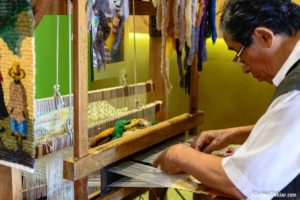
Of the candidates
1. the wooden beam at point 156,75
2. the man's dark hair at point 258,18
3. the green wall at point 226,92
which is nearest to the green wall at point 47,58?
the green wall at point 226,92

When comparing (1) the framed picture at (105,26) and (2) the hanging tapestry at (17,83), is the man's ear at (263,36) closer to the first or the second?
(1) the framed picture at (105,26)

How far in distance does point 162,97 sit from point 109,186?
71 cm

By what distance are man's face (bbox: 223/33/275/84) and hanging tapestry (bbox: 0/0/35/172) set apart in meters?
0.52

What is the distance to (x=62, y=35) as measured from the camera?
245 cm

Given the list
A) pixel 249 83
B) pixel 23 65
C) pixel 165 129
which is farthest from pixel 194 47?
pixel 249 83

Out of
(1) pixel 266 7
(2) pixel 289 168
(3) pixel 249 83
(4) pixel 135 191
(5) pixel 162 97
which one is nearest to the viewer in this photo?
(2) pixel 289 168

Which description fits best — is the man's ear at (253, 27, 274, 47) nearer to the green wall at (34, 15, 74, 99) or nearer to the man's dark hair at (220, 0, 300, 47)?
the man's dark hair at (220, 0, 300, 47)

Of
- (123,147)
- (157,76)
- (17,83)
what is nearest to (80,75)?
(17,83)

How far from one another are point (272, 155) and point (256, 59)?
30cm

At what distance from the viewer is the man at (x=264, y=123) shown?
868 millimetres

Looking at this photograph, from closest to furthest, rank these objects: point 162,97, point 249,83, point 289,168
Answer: point 289,168, point 162,97, point 249,83

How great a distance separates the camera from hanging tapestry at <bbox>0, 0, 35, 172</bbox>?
2.94 feet

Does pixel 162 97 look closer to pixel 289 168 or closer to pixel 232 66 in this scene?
pixel 232 66

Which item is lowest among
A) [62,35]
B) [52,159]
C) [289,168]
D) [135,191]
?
[135,191]
